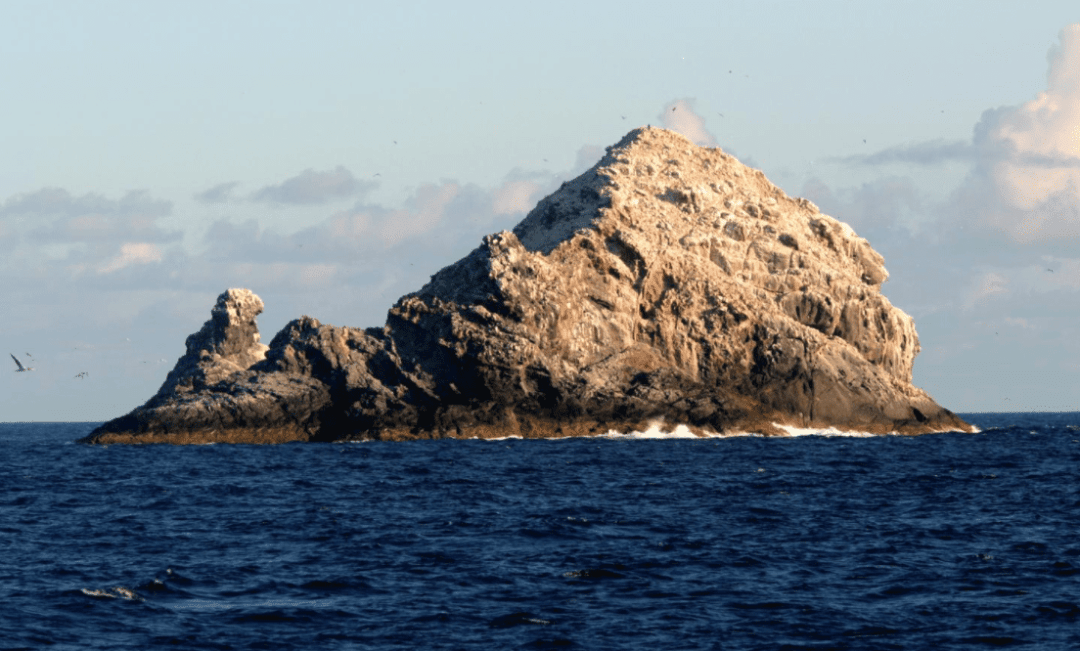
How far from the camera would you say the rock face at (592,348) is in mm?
93750

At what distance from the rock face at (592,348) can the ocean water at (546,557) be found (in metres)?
27.3

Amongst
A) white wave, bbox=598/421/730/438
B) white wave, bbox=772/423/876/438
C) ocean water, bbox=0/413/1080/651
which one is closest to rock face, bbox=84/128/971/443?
white wave, bbox=598/421/730/438

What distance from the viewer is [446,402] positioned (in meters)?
94.8

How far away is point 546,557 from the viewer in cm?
3678

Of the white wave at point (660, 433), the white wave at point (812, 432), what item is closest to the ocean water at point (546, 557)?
the white wave at point (660, 433)

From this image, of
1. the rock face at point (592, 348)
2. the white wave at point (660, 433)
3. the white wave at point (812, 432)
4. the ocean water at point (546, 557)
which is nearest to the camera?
the ocean water at point (546, 557)

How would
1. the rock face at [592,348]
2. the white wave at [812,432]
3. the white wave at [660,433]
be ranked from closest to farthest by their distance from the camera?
the white wave at [660,433] < the rock face at [592,348] < the white wave at [812,432]

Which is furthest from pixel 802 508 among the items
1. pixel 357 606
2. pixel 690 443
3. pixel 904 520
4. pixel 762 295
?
pixel 762 295

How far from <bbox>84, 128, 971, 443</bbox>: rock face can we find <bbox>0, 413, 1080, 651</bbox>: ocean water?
27260 millimetres

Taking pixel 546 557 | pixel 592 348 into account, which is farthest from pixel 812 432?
pixel 546 557

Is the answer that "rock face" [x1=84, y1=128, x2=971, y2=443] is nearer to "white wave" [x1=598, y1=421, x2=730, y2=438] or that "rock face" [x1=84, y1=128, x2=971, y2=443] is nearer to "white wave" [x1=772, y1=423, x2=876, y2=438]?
"white wave" [x1=598, y1=421, x2=730, y2=438]

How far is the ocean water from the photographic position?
28.0 metres

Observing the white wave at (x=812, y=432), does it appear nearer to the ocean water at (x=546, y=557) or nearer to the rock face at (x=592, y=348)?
the rock face at (x=592, y=348)

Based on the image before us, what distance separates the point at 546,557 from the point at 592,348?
6133 centimetres
